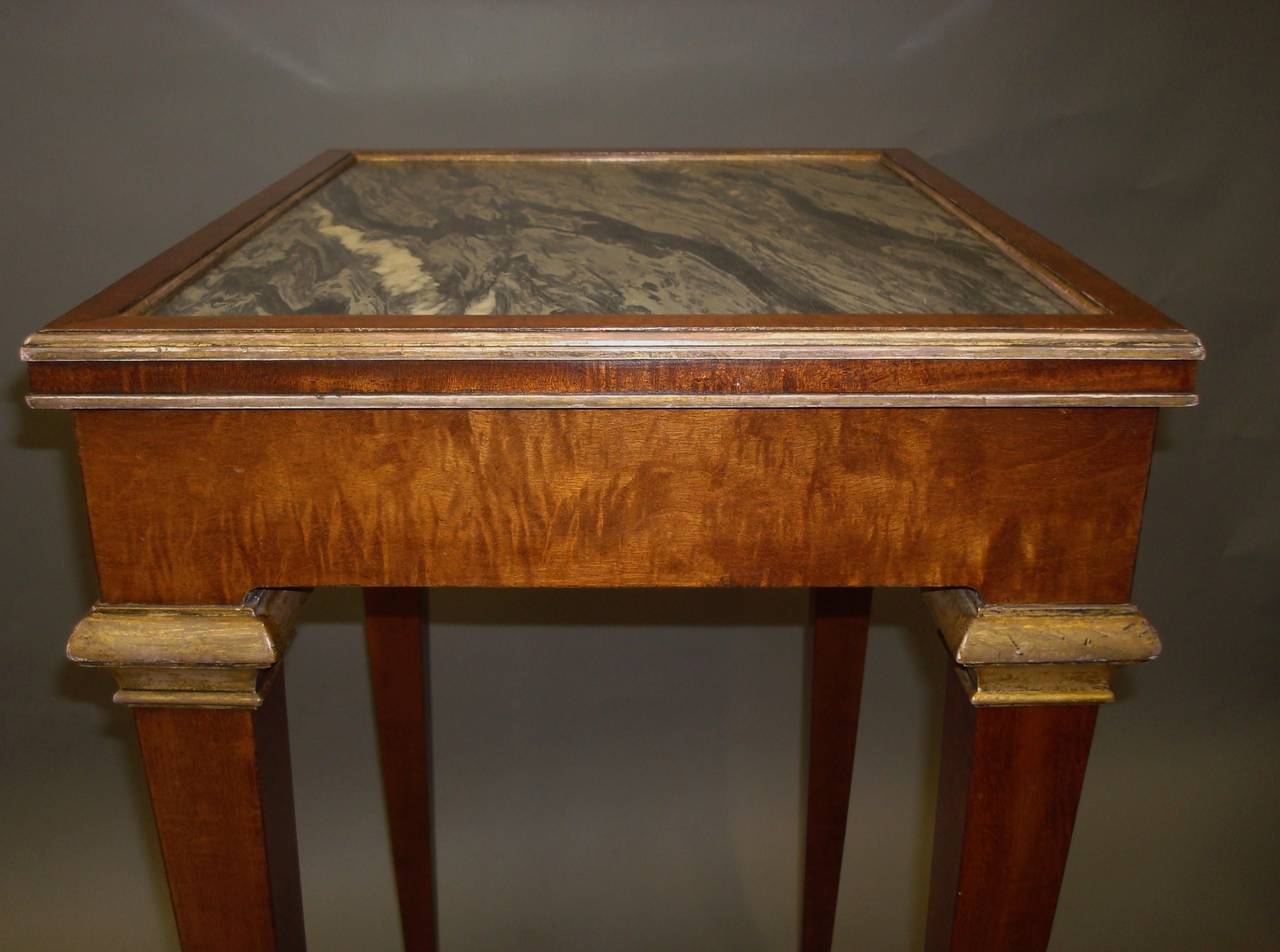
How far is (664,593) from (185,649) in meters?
1.12

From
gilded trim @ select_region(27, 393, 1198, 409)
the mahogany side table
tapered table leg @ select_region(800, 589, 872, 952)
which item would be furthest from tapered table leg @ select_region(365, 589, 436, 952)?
gilded trim @ select_region(27, 393, 1198, 409)

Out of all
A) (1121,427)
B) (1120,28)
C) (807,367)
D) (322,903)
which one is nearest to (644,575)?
(807,367)

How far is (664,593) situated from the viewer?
1.87 m

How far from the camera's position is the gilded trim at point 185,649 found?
793 mm

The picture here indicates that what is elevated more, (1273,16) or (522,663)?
(1273,16)

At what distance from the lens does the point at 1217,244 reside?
173 cm

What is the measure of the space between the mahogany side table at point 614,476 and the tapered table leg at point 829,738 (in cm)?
55

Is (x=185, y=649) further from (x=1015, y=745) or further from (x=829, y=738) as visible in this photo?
(x=829, y=738)

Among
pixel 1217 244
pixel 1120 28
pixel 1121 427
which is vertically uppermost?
pixel 1120 28

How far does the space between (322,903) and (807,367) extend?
46.3 inches

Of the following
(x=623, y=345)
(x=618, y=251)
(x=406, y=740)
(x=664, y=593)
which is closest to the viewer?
(x=623, y=345)

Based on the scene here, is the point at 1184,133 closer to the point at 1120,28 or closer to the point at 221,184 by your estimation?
the point at 1120,28

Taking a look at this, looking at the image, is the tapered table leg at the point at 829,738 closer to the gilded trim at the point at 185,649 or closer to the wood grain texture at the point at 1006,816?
the wood grain texture at the point at 1006,816

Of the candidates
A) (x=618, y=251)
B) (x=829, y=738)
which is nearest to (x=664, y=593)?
(x=829, y=738)
